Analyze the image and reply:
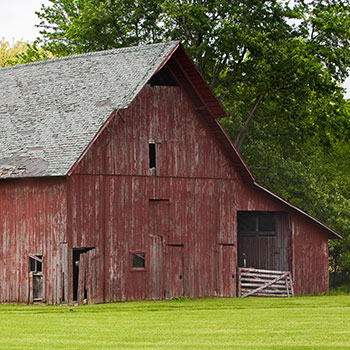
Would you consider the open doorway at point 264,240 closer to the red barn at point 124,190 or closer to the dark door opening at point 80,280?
the red barn at point 124,190

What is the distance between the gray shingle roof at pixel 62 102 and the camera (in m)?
36.4

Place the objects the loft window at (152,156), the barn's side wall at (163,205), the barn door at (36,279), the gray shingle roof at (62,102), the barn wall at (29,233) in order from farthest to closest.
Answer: the loft window at (152,156)
the barn's side wall at (163,205)
the barn door at (36,279)
the gray shingle roof at (62,102)
the barn wall at (29,233)

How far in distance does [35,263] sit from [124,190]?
426 cm

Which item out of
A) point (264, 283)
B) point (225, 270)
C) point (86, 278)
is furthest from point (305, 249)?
point (86, 278)

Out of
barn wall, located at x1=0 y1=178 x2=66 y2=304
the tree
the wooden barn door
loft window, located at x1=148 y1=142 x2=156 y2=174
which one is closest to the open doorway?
the wooden barn door

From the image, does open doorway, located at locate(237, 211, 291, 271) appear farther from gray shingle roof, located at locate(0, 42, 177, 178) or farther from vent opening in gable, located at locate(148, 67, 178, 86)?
gray shingle roof, located at locate(0, 42, 177, 178)

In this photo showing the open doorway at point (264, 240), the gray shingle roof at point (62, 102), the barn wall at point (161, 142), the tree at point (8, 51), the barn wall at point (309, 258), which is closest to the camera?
the gray shingle roof at point (62, 102)

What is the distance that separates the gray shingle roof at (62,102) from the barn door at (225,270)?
794cm

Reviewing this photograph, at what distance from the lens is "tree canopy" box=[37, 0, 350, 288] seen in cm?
4962

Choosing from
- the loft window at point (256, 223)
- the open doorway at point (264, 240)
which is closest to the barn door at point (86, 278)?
the open doorway at point (264, 240)

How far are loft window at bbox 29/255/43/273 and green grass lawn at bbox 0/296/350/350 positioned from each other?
6.38 feet

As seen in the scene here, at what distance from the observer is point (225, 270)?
1634 inches

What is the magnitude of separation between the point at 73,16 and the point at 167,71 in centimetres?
1904

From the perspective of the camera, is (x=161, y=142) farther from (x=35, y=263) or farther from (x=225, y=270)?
(x=35, y=263)
